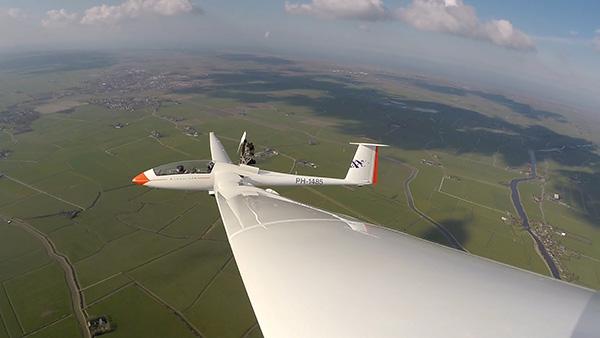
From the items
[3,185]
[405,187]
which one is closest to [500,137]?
[405,187]

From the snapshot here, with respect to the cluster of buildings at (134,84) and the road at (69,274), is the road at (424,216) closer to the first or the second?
the road at (69,274)

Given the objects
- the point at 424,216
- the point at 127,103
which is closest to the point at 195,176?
the point at 424,216

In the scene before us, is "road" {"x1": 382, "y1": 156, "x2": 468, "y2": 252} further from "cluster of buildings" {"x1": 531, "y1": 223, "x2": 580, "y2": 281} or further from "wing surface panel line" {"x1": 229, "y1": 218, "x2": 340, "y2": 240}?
"wing surface panel line" {"x1": 229, "y1": 218, "x2": 340, "y2": 240}

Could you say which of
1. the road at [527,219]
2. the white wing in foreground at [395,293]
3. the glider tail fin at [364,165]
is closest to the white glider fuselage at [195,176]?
the glider tail fin at [364,165]

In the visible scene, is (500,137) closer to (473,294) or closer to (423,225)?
(423,225)

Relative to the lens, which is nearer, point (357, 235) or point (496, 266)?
point (496, 266)
